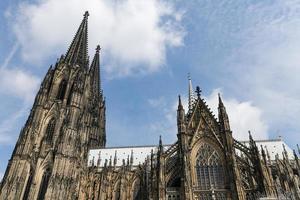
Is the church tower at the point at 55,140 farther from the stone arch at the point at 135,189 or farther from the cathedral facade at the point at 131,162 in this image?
the stone arch at the point at 135,189

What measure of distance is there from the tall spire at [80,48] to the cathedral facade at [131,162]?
0.66 metres

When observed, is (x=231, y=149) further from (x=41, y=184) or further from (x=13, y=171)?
(x=13, y=171)

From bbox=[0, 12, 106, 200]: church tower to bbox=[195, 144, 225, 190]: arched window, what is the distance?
1524 centimetres

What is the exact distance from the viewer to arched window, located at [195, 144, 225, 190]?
92.5 ft

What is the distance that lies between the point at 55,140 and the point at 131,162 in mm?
10335

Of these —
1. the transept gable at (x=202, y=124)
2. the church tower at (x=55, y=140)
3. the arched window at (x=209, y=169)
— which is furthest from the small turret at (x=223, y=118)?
the church tower at (x=55, y=140)

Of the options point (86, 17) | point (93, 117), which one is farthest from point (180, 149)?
point (86, 17)

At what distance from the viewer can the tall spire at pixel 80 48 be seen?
159 feet

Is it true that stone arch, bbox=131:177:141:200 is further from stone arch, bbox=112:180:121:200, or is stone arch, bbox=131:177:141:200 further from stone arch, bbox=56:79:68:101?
stone arch, bbox=56:79:68:101

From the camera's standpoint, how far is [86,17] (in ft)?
190

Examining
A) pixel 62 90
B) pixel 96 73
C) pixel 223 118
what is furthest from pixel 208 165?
pixel 96 73

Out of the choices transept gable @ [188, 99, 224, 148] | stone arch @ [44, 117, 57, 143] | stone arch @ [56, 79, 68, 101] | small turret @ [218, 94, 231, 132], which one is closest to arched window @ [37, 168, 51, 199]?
stone arch @ [44, 117, 57, 143]

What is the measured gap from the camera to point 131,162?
37281 mm

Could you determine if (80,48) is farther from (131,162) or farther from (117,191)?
(117,191)
